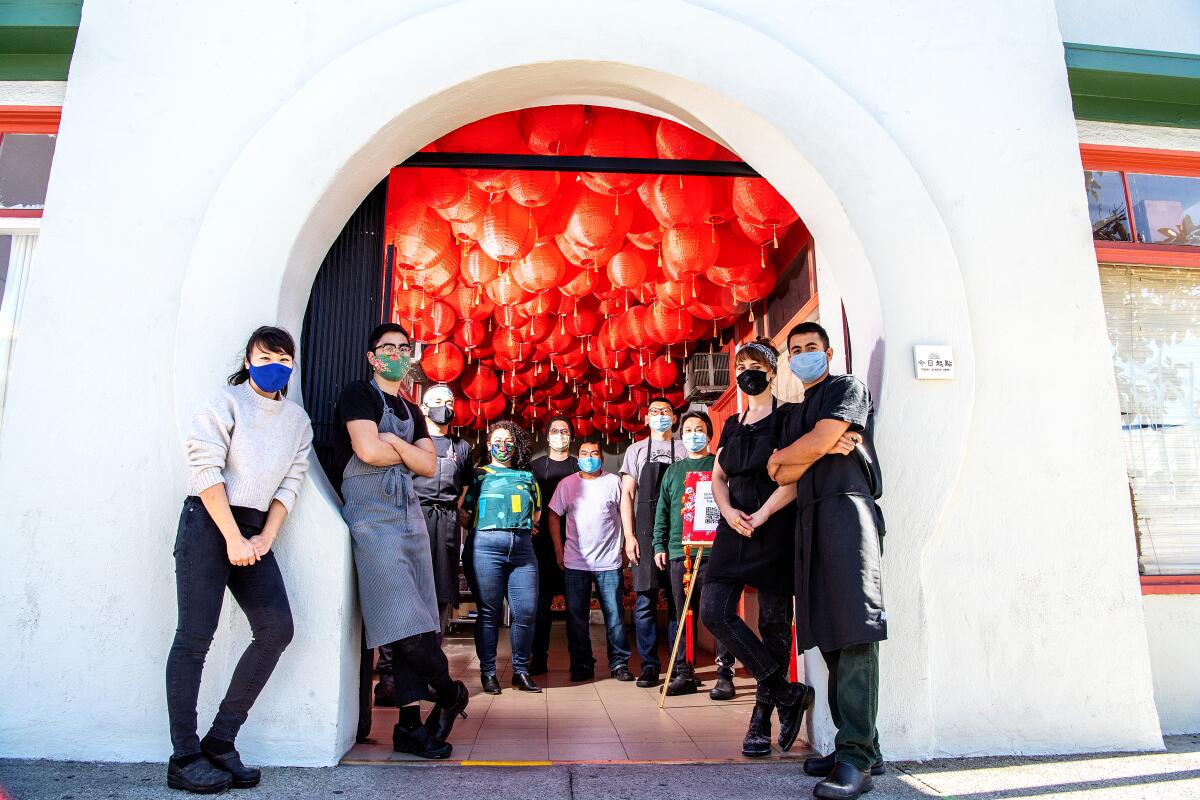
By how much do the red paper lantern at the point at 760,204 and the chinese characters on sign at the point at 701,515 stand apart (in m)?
1.47

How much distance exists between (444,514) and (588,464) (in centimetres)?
130

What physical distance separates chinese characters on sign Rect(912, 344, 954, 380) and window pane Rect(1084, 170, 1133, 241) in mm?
1648

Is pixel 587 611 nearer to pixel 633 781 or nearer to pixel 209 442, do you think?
pixel 633 781

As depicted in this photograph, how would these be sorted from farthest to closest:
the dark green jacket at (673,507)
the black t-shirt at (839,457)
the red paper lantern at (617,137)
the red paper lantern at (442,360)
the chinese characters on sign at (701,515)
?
the red paper lantern at (442,360) < the dark green jacket at (673,507) < the chinese characters on sign at (701,515) < the red paper lantern at (617,137) < the black t-shirt at (839,457)

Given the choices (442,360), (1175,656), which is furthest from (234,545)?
(442,360)

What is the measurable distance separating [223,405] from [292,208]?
0.91 metres

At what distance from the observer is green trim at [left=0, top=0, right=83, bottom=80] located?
345 cm

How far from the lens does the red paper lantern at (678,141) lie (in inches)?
160

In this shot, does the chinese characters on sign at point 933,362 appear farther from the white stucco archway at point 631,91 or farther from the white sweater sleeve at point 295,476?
the white sweater sleeve at point 295,476

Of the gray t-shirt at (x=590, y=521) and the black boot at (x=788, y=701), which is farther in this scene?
the gray t-shirt at (x=590, y=521)

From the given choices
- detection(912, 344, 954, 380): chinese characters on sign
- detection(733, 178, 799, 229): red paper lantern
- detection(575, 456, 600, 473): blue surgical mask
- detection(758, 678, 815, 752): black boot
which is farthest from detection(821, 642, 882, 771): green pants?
detection(575, 456, 600, 473): blue surgical mask

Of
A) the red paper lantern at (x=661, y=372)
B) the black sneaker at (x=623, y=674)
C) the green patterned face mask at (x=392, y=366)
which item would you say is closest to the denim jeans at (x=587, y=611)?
the black sneaker at (x=623, y=674)

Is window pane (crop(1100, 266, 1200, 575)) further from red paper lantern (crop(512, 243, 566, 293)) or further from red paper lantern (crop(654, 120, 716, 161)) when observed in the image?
red paper lantern (crop(512, 243, 566, 293))

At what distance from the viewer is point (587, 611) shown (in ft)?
17.0
